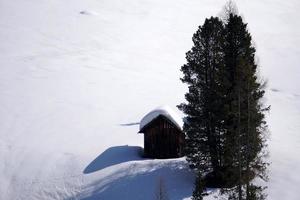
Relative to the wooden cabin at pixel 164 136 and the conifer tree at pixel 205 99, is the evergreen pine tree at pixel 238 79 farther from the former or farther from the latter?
the wooden cabin at pixel 164 136

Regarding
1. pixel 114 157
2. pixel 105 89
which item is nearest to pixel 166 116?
pixel 114 157

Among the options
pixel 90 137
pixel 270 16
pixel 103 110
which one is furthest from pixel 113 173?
pixel 270 16

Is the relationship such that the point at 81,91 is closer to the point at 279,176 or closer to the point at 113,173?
the point at 113,173

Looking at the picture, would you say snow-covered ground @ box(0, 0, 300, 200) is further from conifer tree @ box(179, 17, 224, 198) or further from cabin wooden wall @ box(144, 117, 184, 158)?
conifer tree @ box(179, 17, 224, 198)

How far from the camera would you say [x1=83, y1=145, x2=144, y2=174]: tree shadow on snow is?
3519 cm

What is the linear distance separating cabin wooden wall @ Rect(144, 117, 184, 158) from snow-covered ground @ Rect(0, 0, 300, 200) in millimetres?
1678

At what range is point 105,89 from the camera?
65.6 meters

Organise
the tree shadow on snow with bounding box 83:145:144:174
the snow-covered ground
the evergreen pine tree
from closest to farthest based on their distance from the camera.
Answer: the evergreen pine tree < the snow-covered ground < the tree shadow on snow with bounding box 83:145:144:174

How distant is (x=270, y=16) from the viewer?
124 metres

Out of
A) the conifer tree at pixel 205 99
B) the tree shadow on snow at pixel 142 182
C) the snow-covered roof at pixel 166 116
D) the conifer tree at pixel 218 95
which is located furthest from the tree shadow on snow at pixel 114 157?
the conifer tree at pixel 205 99

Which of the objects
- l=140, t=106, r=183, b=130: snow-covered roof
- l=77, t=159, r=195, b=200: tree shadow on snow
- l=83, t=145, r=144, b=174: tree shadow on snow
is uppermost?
l=140, t=106, r=183, b=130: snow-covered roof

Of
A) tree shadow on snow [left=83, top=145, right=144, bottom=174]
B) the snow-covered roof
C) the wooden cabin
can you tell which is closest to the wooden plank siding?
the wooden cabin

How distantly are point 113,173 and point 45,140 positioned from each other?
11.7 meters

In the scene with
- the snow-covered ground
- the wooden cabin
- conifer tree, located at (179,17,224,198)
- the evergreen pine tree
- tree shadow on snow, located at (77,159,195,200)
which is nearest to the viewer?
the evergreen pine tree
